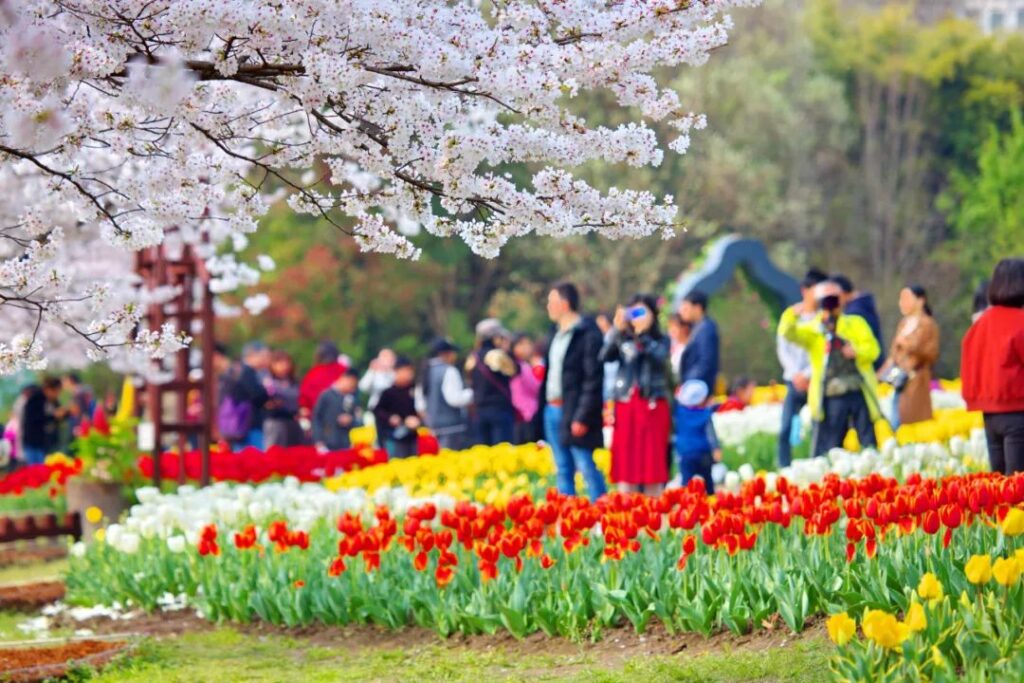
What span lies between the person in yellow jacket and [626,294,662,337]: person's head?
1402mm

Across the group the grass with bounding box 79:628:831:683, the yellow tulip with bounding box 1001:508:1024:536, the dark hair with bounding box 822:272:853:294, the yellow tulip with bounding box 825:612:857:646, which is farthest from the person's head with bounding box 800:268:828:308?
the yellow tulip with bounding box 825:612:857:646

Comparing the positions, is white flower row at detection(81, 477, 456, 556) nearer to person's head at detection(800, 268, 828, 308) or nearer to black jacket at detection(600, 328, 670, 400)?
black jacket at detection(600, 328, 670, 400)

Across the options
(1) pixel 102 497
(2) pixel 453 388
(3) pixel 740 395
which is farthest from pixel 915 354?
(3) pixel 740 395

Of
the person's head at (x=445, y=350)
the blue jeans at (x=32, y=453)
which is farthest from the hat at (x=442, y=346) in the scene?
the blue jeans at (x=32, y=453)

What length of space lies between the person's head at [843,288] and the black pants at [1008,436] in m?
4.62

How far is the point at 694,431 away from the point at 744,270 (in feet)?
44.3

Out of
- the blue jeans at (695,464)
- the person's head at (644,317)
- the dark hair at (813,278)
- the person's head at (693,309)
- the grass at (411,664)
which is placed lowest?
the grass at (411,664)

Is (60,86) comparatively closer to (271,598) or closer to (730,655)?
(730,655)

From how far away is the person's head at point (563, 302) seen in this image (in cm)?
1191

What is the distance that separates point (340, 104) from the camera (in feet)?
19.9

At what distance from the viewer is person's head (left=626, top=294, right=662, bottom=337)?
40.1 feet

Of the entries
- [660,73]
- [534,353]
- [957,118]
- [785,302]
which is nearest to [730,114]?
[660,73]

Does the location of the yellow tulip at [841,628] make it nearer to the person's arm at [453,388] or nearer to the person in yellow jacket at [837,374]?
the person in yellow jacket at [837,374]

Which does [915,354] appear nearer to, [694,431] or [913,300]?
Answer: [913,300]
